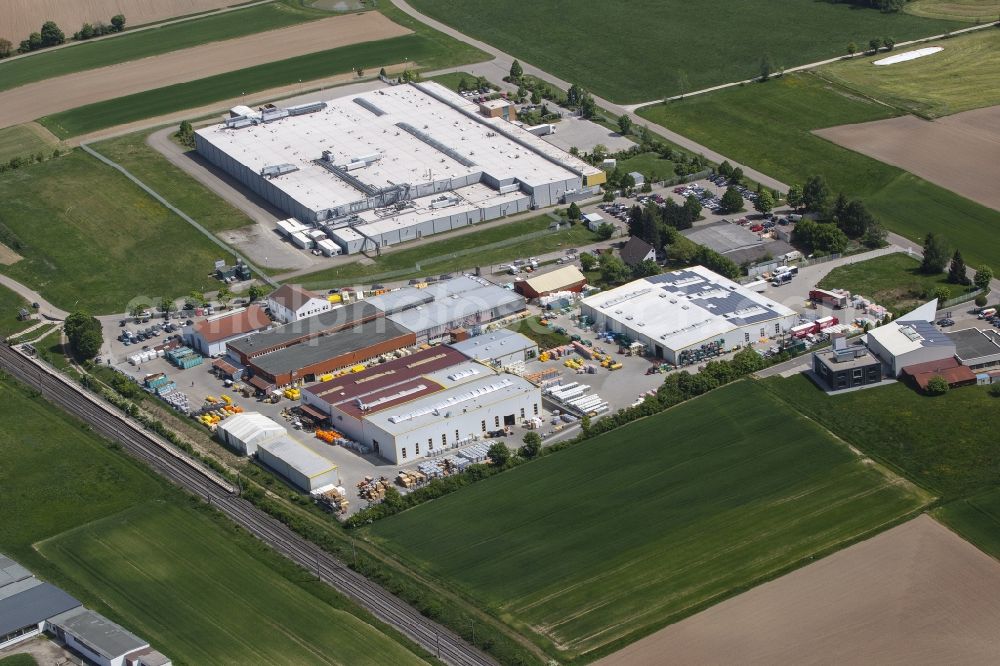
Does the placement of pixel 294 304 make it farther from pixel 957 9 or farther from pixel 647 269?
pixel 957 9

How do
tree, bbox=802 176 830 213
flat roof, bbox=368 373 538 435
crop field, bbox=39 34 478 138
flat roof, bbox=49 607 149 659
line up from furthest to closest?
crop field, bbox=39 34 478 138 < tree, bbox=802 176 830 213 < flat roof, bbox=368 373 538 435 < flat roof, bbox=49 607 149 659

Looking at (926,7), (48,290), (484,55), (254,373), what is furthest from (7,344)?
(926,7)

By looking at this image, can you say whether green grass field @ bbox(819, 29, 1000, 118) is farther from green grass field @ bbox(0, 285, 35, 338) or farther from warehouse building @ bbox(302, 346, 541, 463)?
green grass field @ bbox(0, 285, 35, 338)

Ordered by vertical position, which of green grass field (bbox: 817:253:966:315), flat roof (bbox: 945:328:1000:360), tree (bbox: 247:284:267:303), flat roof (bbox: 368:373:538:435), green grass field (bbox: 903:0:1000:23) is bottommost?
tree (bbox: 247:284:267:303)

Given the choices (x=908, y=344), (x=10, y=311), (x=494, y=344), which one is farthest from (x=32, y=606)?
(x=908, y=344)

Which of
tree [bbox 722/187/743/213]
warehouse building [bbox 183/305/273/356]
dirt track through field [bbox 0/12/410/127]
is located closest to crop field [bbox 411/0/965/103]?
dirt track through field [bbox 0/12/410/127]
